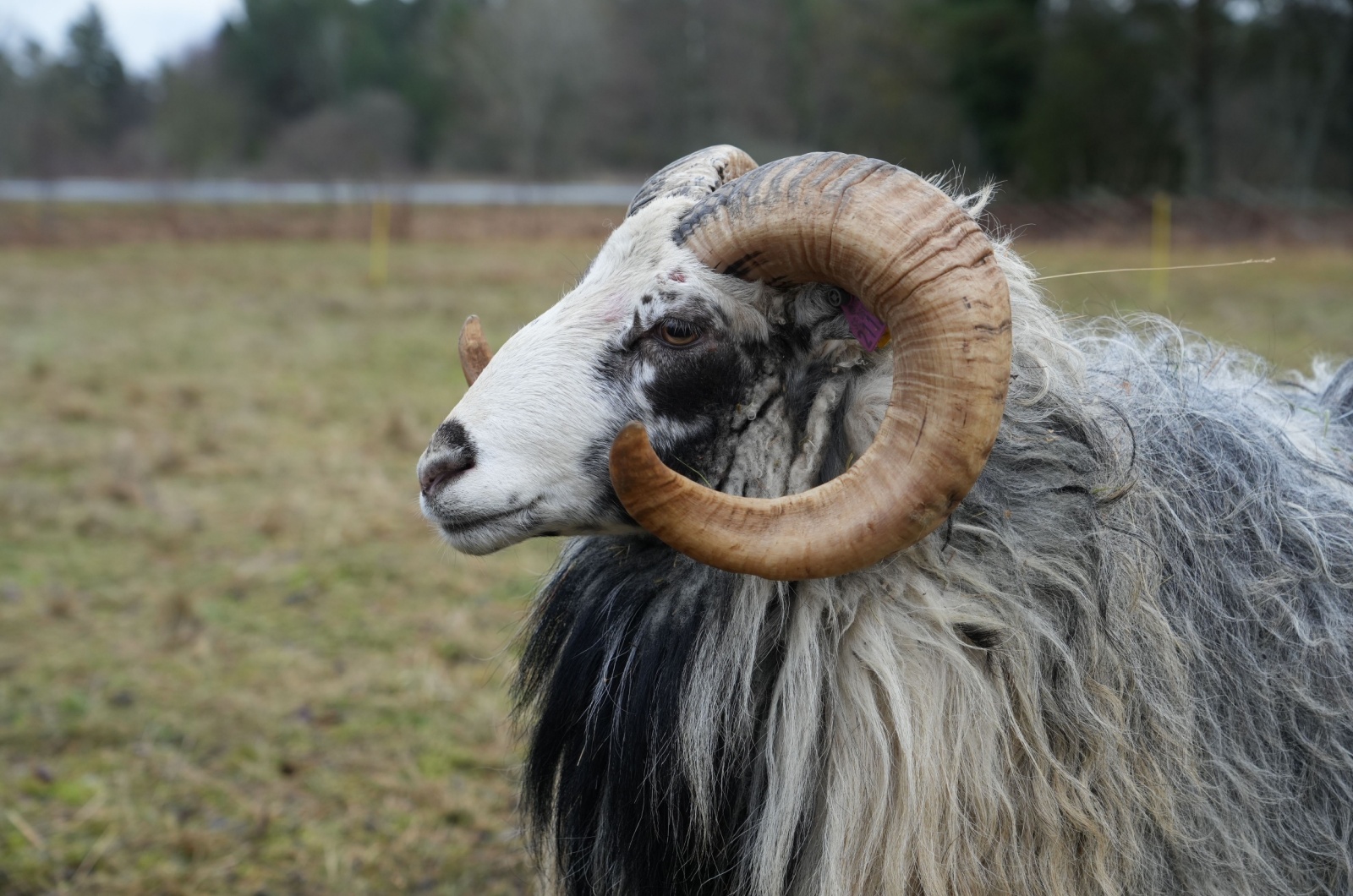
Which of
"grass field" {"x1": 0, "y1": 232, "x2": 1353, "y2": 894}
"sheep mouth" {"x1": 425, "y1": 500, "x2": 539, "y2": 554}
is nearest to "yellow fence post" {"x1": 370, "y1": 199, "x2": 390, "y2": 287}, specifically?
"grass field" {"x1": 0, "y1": 232, "x2": 1353, "y2": 894}

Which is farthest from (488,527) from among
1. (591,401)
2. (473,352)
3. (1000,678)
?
(1000,678)

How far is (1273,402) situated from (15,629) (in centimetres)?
517

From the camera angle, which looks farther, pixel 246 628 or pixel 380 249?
pixel 380 249

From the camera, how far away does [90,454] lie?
7.58 metres

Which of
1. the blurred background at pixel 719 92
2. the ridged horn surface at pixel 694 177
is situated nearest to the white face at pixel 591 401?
the ridged horn surface at pixel 694 177

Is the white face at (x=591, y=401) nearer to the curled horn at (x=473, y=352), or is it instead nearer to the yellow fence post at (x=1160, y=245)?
the curled horn at (x=473, y=352)

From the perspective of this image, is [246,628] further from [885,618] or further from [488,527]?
[885,618]

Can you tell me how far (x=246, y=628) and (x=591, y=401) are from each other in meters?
3.50

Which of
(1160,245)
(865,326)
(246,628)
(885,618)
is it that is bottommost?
(1160,245)

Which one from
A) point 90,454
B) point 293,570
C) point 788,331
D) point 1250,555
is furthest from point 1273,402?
point 90,454

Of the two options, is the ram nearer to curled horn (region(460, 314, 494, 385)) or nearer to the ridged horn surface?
the ridged horn surface

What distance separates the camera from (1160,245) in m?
18.2

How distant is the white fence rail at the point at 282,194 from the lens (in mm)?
29016

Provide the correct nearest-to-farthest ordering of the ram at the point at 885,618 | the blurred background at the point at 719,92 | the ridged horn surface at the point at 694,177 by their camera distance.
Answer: the ram at the point at 885,618, the ridged horn surface at the point at 694,177, the blurred background at the point at 719,92
